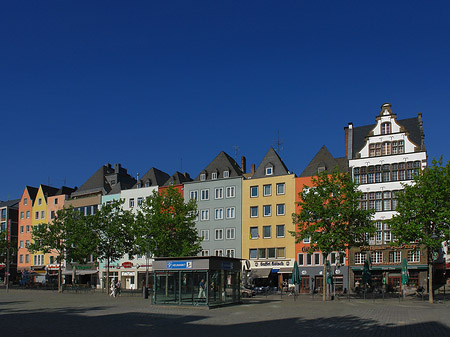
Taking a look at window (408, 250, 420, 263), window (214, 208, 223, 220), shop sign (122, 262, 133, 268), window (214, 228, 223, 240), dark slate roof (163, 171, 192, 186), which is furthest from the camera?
dark slate roof (163, 171, 192, 186)

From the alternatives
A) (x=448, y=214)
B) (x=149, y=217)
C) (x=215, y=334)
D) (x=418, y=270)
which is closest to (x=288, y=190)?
(x=418, y=270)

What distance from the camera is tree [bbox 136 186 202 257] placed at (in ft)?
168

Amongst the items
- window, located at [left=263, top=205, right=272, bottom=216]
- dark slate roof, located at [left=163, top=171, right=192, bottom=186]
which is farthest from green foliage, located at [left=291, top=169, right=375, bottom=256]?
dark slate roof, located at [left=163, top=171, right=192, bottom=186]

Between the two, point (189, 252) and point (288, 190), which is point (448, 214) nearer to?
point (189, 252)

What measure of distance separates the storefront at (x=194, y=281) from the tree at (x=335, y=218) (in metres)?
11.5

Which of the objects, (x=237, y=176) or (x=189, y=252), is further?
(x=237, y=176)

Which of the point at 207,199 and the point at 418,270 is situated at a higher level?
the point at 207,199

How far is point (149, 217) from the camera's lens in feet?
175

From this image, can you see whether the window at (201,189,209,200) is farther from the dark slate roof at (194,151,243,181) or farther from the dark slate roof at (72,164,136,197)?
the dark slate roof at (72,164,136,197)

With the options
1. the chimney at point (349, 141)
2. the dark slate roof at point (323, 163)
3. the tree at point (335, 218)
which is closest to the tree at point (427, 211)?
the tree at point (335, 218)

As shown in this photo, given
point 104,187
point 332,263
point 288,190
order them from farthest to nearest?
point 104,187 < point 288,190 < point 332,263

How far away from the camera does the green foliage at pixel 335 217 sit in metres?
46.0

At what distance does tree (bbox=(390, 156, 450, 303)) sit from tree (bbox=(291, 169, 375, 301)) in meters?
3.65

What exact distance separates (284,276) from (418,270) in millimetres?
16625
